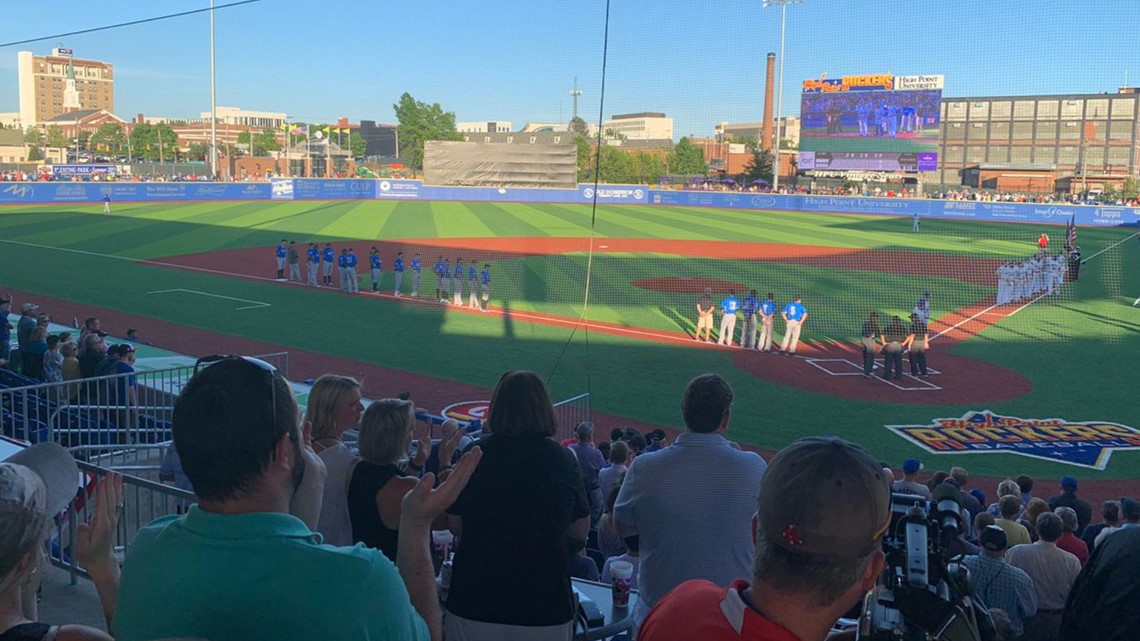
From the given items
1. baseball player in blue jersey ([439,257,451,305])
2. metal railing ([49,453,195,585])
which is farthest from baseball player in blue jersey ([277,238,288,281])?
metal railing ([49,453,195,585])

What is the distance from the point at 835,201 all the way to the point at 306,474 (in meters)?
50.4

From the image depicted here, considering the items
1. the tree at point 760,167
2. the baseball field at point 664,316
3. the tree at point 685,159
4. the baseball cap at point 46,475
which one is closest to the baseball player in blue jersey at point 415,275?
the baseball field at point 664,316

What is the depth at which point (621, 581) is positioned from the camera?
13.0 feet

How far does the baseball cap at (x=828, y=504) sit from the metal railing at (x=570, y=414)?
32.0ft

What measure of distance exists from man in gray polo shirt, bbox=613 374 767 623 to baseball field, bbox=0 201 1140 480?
920 cm

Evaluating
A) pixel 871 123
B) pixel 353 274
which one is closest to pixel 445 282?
pixel 353 274

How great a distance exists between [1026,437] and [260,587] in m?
13.9

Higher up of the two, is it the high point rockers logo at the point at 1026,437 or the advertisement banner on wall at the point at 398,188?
the advertisement banner on wall at the point at 398,188

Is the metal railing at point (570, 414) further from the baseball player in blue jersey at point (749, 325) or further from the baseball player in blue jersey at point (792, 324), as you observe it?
the baseball player in blue jersey at point (749, 325)

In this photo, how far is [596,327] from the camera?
21.8 metres

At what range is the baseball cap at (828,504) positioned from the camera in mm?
1901

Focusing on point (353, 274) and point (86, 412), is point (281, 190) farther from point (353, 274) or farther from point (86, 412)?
point (86, 412)

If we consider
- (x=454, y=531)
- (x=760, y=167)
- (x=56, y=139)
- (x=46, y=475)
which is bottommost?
(x=454, y=531)

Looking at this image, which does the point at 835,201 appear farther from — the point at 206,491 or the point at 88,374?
the point at 206,491
